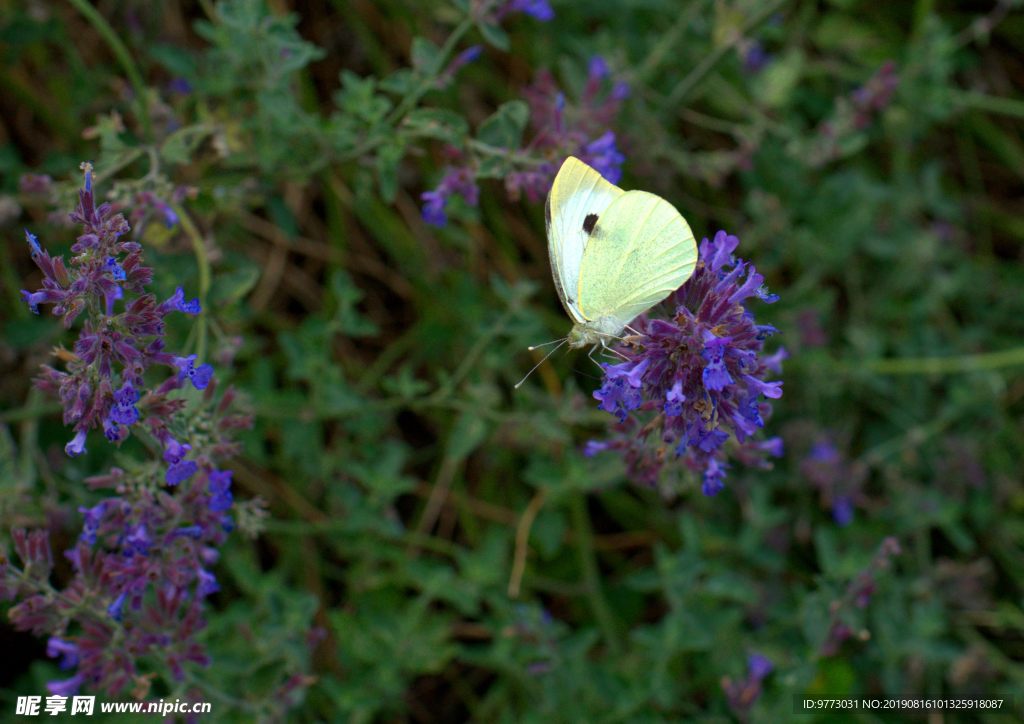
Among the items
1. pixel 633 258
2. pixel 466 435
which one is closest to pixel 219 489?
pixel 466 435

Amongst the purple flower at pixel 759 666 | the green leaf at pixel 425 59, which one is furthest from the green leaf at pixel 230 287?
the purple flower at pixel 759 666

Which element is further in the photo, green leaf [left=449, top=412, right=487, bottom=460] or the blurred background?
green leaf [left=449, top=412, right=487, bottom=460]

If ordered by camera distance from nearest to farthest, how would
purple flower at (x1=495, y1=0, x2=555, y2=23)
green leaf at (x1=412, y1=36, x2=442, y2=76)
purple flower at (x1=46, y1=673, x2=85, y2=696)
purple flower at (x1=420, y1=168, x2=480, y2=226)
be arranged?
1. purple flower at (x1=46, y1=673, x2=85, y2=696)
2. purple flower at (x1=420, y1=168, x2=480, y2=226)
3. green leaf at (x1=412, y1=36, x2=442, y2=76)
4. purple flower at (x1=495, y1=0, x2=555, y2=23)

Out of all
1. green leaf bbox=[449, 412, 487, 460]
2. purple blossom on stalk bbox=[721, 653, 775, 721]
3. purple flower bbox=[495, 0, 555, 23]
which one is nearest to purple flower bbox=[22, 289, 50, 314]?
green leaf bbox=[449, 412, 487, 460]

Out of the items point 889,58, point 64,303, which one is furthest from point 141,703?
point 889,58

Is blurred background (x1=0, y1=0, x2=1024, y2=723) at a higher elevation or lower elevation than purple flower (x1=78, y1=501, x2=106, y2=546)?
higher

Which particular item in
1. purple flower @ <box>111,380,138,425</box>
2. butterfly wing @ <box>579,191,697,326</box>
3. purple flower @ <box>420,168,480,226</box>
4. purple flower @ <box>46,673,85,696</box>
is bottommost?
purple flower @ <box>46,673,85,696</box>

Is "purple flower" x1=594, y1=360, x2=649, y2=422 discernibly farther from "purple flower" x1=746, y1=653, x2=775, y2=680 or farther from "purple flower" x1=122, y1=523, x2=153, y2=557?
"purple flower" x1=746, y1=653, x2=775, y2=680
